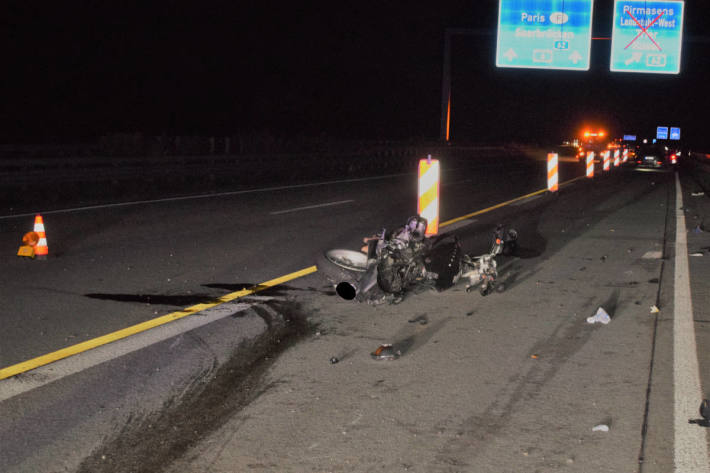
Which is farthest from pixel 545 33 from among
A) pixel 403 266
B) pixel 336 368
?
pixel 336 368

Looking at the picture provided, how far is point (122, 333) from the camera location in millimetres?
6648

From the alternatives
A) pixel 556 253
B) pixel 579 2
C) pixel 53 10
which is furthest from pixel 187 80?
pixel 556 253

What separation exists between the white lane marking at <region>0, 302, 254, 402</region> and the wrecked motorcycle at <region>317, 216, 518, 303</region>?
1.13 metres

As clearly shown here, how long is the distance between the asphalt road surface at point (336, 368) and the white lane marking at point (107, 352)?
0.02 m

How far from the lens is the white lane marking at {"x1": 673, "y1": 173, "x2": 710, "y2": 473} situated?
13.9 feet

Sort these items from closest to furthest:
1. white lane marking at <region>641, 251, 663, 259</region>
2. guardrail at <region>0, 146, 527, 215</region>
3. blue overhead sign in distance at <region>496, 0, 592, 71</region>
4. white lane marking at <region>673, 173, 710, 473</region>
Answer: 1. white lane marking at <region>673, 173, 710, 473</region>
2. white lane marking at <region>641, 251, 663, 259</region>
3. guardrail at <region>0, 146, 527, 215</region>
4. blue overhead sign in distance at <region>496, 0, 592, 71</region>

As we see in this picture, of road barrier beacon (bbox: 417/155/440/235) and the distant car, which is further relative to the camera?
the distant car

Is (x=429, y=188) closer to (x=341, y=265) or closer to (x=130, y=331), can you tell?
(x=341, y=265)

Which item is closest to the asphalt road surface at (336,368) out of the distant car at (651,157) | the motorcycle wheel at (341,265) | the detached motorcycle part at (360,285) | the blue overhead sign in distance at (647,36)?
the detached motorcycle part at (360,285)

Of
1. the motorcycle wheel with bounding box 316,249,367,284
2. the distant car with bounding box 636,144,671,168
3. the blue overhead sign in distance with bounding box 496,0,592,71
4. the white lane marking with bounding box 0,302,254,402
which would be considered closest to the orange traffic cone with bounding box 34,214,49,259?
the white lane marking with bounding box 0,302,254,402

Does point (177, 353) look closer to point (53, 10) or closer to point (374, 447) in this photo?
point (374, 447)

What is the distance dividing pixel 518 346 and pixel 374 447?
237cm

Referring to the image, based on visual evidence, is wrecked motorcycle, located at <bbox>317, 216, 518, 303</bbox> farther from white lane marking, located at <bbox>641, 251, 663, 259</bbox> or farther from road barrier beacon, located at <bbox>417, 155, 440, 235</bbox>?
white lane marking, located at <bbox>641, 251, 663, 259</bbox>

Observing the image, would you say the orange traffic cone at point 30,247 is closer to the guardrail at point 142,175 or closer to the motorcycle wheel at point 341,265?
the motorcycle wheel at point 341,265
